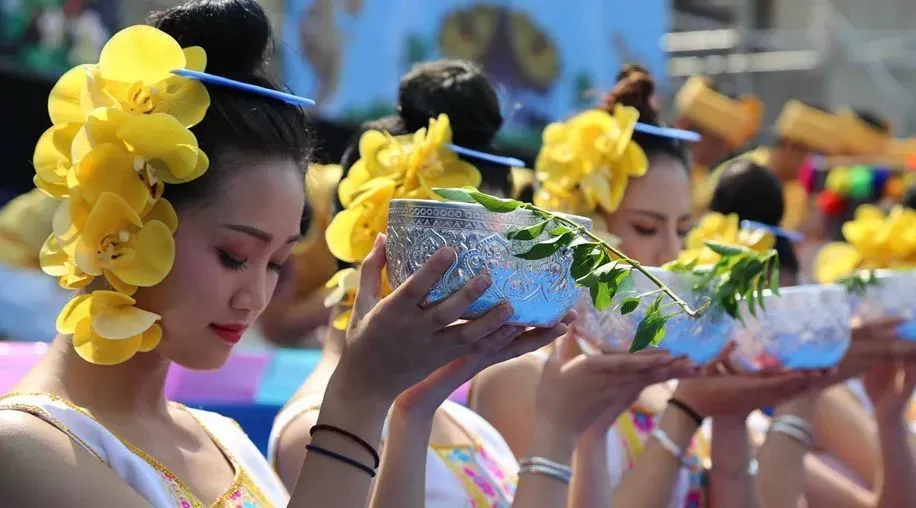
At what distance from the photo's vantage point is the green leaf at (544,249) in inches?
53.5

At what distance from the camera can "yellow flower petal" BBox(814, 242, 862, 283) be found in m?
3.50

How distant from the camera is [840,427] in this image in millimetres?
3562

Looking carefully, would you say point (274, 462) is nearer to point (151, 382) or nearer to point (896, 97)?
point (151, 382)

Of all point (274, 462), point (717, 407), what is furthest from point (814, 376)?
point (274, 462)

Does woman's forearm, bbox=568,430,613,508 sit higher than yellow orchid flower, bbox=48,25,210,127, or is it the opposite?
yellow orchid flower, bbox=48,25,210,127

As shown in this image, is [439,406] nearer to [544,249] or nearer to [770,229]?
[544,249]

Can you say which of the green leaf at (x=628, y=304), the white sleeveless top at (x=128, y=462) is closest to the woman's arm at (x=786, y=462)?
the white sleeveless top at (x=128, y=462)

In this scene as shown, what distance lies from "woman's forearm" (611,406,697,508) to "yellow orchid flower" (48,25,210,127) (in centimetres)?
125

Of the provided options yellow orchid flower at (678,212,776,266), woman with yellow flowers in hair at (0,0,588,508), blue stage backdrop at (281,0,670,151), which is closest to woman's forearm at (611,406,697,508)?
yellow orchid flower at (678,212,776,266)

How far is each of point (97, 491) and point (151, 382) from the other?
0.33 m

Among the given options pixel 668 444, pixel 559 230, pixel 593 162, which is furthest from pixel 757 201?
pixel 559 230

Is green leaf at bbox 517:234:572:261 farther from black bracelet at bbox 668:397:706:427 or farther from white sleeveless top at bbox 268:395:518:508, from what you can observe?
black bracelet at bbox 668:397:706:427

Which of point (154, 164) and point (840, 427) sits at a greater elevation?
point (154, 164)

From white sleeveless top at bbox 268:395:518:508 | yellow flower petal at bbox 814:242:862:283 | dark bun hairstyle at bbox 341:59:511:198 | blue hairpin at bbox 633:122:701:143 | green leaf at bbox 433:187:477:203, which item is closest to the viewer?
green leaf at bbox 433:187:477:203
